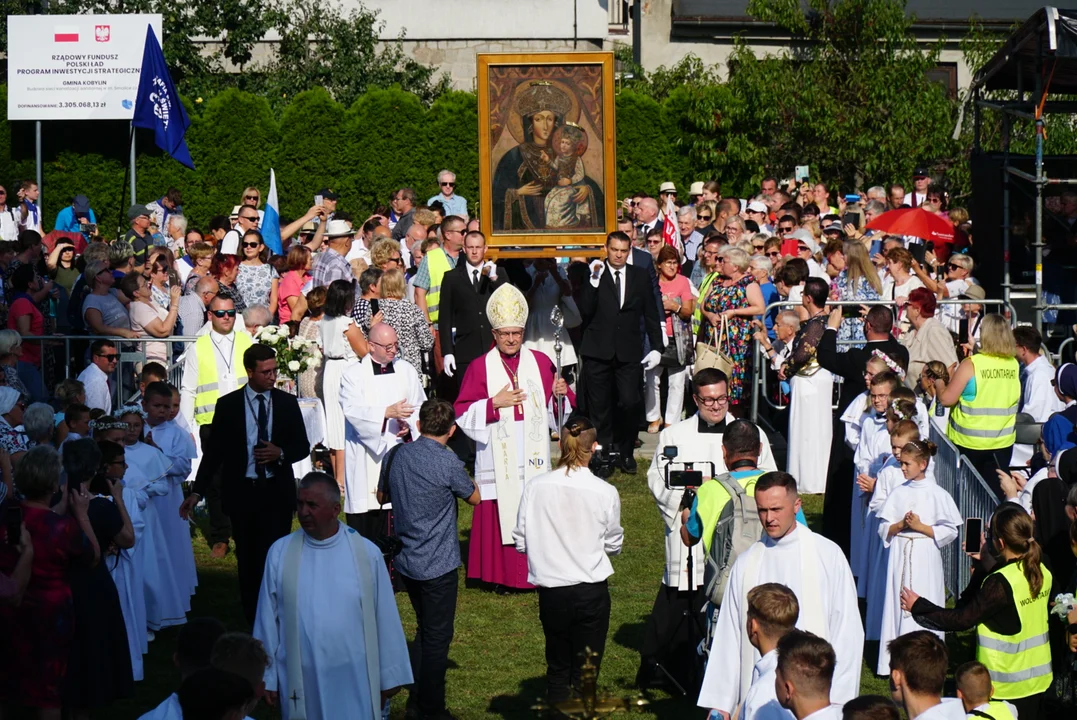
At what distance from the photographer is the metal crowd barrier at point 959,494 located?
34.1 ft

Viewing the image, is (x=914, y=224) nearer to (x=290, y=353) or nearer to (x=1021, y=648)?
(x=290, y=353)

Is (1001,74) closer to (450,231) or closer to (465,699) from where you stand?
(450,231)

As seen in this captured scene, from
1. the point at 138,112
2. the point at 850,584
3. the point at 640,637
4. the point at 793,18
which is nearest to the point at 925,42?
the point at 793,18

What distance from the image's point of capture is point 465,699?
9570 millimetres

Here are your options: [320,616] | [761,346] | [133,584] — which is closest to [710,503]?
[320,616]

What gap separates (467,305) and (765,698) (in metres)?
8.63

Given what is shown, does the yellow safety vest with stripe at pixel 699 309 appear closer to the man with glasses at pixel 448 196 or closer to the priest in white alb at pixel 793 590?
the man with glasses at pixel 448 196

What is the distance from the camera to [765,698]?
6215mm

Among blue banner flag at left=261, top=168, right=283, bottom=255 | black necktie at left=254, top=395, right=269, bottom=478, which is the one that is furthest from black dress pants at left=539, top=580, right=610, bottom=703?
blue banner flag at left=261, top=168, right=283, bottom=255

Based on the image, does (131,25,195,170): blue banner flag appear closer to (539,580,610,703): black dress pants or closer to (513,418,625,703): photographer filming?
(513,418,625,703): photographer filming

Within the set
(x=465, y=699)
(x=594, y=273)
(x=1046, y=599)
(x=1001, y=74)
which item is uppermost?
(x=1001, y=74)

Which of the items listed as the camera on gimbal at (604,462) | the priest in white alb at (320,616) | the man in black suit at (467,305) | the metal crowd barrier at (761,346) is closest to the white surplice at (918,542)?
the priest in white alb at (320,616)

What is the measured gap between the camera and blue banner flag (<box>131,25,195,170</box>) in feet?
70.3

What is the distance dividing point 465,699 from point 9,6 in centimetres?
2226
